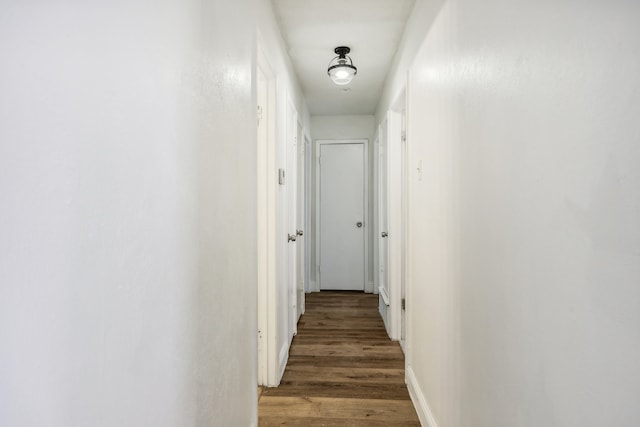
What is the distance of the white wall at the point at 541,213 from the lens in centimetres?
61

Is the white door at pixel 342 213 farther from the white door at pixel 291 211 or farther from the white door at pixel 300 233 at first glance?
the white door at pixel 291 211

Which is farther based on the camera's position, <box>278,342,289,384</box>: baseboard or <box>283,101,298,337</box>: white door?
<box>283,101,298,337</box>: white door

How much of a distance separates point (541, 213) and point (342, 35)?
7.42 feet

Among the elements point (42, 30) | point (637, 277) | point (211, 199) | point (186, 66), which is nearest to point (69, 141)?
point (42, 30)

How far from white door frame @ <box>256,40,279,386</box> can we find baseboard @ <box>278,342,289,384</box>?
0.53 feet

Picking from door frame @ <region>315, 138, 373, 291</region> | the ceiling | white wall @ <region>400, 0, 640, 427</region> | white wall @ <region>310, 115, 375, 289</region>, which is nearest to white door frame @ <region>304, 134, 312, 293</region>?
door frame @ <region>315, 138, 373, 291</region>

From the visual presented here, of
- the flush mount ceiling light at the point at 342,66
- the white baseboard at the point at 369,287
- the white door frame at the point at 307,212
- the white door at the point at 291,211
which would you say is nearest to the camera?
the flush mount ceiling light at the point at 342,66

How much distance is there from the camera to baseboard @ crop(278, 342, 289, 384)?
2538 mm

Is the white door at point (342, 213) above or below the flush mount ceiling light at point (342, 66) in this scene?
below

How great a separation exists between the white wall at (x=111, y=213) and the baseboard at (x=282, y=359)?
1315 mm

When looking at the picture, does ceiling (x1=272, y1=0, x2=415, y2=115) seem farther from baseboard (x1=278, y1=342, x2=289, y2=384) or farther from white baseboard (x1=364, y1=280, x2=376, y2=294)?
white baseboard (x1=364, y1=280, x2=376, y2=294)

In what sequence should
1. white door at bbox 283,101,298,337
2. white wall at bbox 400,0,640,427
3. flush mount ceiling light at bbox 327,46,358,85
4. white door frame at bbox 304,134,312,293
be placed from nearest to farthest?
white wall at bbox 400,0,640,427, flush mount ceiling light at bbox 327,46,358,85, white door at bbox 283,101,298,337, white door frame at bbox 304,134,312,293

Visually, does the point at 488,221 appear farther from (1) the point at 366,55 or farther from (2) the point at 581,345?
(1) the point at 366,55

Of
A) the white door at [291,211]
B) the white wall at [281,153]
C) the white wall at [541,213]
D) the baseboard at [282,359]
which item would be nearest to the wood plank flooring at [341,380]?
the baseboard at [282,359]
